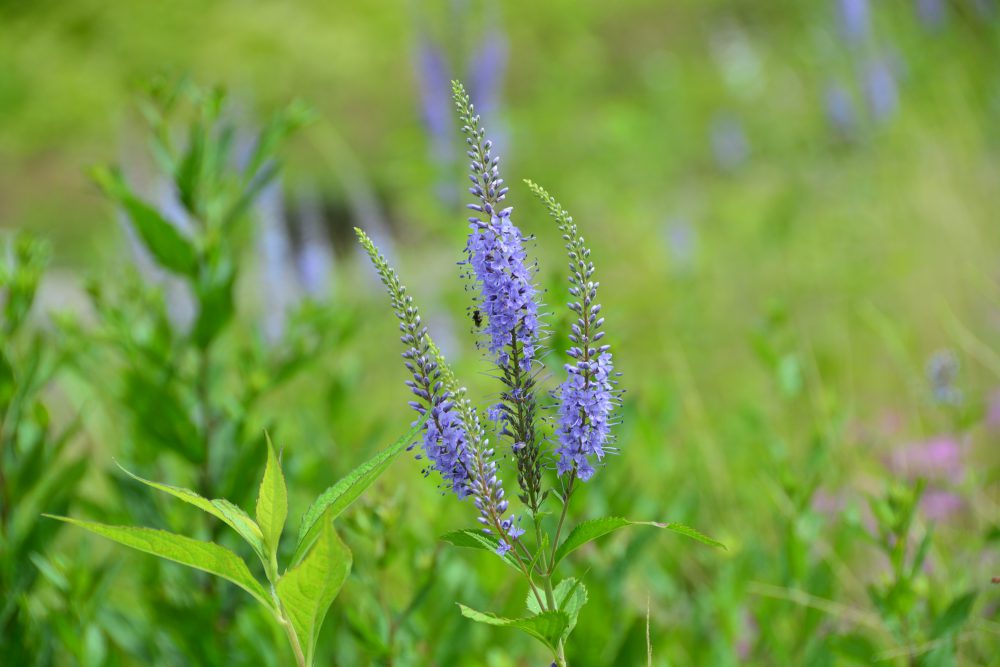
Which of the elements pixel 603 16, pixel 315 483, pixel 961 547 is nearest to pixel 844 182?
pixel 961 547

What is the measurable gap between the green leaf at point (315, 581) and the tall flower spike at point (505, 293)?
159mm

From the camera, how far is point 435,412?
31.8 inches

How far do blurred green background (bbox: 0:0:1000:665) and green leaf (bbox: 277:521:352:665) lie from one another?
0.33m

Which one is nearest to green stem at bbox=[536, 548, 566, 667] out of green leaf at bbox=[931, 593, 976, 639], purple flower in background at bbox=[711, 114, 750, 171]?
green leaf at bbox=[931, 593, 976, 639]

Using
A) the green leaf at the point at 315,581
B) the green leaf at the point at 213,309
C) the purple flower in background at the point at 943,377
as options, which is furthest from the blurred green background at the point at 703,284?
the green leaf at the point at 315,581

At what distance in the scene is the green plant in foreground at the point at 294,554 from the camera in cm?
73

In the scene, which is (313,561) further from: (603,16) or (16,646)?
(603,16)

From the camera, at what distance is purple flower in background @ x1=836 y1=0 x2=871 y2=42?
456 cm

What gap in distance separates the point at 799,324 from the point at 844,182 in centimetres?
108

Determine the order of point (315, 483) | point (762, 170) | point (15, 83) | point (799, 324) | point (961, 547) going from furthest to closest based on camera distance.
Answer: point (15, 83) < point (762, 170) < point (799, 324) < point (961, 547) < point (315, 483)

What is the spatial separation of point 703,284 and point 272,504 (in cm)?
471

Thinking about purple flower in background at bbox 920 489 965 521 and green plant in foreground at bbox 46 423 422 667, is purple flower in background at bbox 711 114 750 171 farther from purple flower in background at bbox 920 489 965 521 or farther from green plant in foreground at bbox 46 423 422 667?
green plant in foreground at bbox 46 423 422 667

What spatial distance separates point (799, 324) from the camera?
4.33m

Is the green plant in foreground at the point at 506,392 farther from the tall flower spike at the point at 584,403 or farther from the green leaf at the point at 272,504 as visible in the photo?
the green leaf at the point at 272,504
